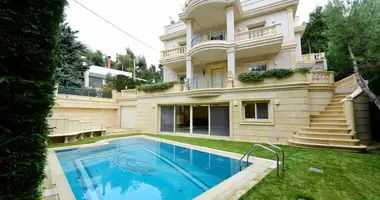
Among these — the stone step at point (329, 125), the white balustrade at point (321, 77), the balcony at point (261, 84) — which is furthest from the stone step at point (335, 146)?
the white balustrade at point (321, 77)

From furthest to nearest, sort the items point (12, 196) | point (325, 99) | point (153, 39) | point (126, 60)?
point (126, 60), point (153, 39), point (325, 99), point (12, 196)

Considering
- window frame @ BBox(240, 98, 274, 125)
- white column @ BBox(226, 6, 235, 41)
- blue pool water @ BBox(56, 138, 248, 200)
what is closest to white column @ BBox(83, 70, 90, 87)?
blue pool water @ BBox(56, 138, 248, 200)

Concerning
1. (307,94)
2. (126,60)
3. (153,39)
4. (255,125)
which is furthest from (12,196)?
(126,60)

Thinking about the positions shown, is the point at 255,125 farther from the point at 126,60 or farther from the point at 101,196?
the point at 126,60

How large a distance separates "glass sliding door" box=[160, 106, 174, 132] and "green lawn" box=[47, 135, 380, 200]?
805 centimetres

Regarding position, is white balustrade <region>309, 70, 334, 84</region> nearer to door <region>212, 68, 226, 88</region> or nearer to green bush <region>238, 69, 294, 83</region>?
green bush <region>238, 69, 294, 83</region>

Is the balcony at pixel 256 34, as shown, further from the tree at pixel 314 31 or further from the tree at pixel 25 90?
the tree at pixel 314 31

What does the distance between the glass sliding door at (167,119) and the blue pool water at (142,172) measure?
4237 millimetres

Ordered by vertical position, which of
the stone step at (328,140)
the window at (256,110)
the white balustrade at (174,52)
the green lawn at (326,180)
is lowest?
the green lawn at (326,180)

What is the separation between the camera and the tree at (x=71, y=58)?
16.7m

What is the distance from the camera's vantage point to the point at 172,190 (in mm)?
4477

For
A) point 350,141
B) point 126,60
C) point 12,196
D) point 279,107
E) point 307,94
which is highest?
point 126,60

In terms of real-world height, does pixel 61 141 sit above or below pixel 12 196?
below

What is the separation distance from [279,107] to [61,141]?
41.5 ft
